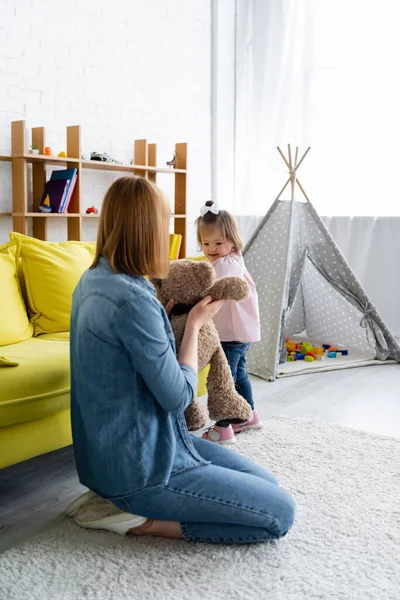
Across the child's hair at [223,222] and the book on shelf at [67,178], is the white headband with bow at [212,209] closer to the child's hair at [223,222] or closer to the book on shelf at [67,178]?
the child's hair at [223,222]

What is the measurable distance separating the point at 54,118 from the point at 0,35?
0.53 meters

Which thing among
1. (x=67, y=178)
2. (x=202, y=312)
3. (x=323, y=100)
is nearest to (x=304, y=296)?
(x=323, y=100)

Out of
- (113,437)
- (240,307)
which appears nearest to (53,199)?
(240,307)

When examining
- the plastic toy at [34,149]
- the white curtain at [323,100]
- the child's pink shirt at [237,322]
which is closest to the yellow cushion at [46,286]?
the child's pink shirt at [237,322]

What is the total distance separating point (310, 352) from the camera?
159 inches

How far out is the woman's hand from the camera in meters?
1.85

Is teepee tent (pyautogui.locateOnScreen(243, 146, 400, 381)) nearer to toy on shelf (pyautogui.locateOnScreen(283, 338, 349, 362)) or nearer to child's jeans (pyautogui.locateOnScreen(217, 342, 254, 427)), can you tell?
toy on shelf (pyautogui.locateOnScreen(283, 338, 349, 362))

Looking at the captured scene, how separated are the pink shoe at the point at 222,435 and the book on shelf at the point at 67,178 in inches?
70.3

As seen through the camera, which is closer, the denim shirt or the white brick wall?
the denim shirt

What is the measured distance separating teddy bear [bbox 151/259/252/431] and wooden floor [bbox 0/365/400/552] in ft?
1.64

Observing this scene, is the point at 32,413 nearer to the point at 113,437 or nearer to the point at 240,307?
the point at 113,437

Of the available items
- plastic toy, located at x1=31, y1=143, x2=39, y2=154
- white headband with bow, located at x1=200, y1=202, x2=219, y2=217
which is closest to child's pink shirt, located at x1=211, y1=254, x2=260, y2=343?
white headband with bow, located at x1=200, y1=202, x2=219, y2=217

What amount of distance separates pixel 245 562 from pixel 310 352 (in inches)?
98.6

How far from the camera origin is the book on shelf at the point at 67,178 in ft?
12.1
